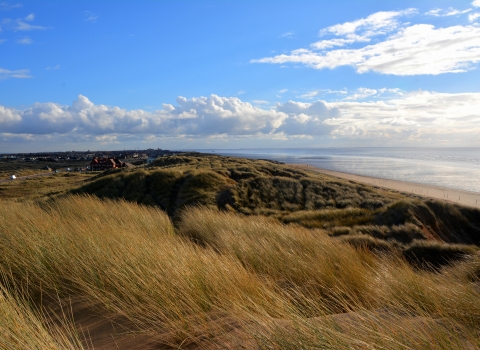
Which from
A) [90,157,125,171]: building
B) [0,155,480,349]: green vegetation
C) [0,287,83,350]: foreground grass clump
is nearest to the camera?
[0,287,83,350]: foreground grass clump

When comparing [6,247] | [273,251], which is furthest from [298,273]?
[6,247]

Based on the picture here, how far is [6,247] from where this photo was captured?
5.36 meters

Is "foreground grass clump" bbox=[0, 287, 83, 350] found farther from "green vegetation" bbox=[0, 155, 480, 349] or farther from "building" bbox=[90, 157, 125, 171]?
"building" bbox=[90, 157, 125, 171]

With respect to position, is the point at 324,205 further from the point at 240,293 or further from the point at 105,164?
the point at 105,164

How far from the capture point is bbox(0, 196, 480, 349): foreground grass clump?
107 inches

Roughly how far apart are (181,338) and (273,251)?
2985 millimetres

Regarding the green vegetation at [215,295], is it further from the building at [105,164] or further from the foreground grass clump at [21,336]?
the building at [105,164]

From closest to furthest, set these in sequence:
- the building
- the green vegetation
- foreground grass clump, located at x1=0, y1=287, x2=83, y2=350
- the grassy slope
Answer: foreground grass clump, located at x1=0, y1=287, x2=83, y2=350 → the green vegetation → the grassy slope → the building

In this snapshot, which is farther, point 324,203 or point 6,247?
point 324,203

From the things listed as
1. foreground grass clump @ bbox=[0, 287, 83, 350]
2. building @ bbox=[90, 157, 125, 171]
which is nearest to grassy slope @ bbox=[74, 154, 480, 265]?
foreground grass clump @ bbox=[0, 287, 83, 350]

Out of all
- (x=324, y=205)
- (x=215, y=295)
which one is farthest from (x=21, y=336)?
(x=324, y=205)

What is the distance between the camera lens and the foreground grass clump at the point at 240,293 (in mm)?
2725

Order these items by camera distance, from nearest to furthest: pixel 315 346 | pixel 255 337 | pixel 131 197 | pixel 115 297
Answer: pixel 315 346
pixel 255 337
pixel 115 297
pixel 131 197

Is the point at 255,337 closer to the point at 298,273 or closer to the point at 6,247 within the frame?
the point at 298,273
